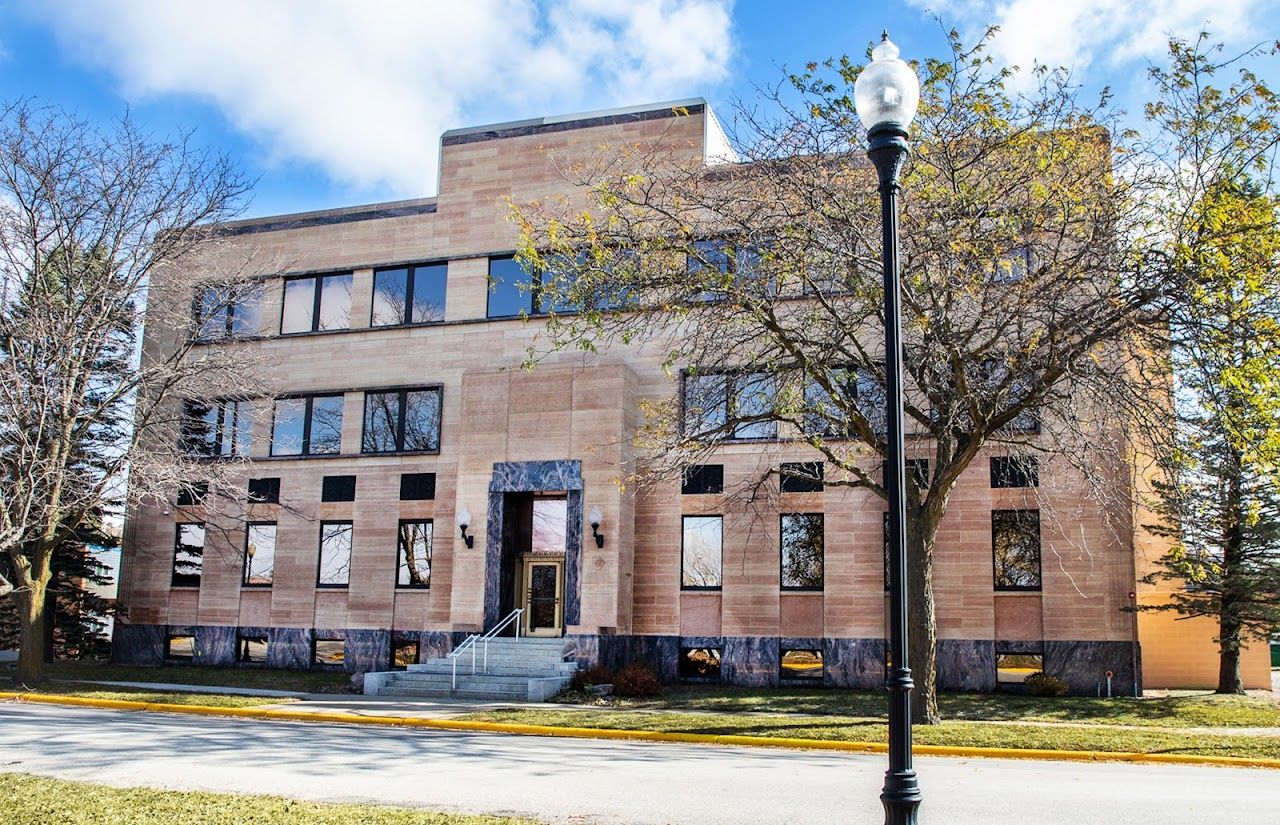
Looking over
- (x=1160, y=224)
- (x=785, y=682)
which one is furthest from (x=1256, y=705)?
(x=1160, y=224)

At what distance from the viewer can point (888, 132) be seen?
749 cm

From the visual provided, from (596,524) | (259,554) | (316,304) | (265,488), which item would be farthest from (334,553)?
(596,524)

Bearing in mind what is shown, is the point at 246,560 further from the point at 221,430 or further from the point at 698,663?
the point at 698,663

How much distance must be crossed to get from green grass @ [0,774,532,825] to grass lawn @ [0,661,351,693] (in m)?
14.2

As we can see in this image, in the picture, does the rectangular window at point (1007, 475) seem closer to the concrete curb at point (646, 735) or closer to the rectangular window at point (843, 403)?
the rectangular window at point (843, 403)

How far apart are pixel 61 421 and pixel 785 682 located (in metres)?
16.3

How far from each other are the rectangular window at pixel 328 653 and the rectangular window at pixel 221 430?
5812 mm

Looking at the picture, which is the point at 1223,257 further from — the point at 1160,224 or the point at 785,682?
the point at 785,682

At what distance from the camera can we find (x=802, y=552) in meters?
25.2

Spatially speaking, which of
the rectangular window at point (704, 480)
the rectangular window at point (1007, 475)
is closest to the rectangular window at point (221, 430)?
the rectangular window at point (704, 480)

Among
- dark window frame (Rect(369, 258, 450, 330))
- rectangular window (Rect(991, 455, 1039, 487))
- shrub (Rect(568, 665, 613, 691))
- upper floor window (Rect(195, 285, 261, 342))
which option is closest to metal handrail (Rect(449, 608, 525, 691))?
shrub (Rect(568, 665, 613, 691))

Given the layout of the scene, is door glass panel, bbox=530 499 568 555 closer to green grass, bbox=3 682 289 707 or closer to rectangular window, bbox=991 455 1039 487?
green grass, bbox=3 682 289 707

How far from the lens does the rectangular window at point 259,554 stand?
29359 mm

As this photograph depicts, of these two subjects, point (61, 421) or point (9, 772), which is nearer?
point (9, 772)
